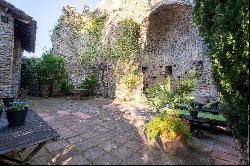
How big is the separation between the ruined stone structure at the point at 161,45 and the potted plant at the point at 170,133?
6.52 metres

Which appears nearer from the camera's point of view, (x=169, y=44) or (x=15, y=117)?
(x=15, y=117)

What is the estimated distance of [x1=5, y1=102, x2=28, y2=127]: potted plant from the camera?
185 inches

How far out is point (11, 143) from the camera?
3.73 m

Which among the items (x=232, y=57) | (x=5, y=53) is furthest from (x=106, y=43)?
(x=232, y=57)

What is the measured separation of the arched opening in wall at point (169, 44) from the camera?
11484 millimetres

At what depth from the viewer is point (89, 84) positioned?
13016mm

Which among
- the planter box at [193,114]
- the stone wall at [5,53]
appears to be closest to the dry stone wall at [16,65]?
the stone wall at [5,53]

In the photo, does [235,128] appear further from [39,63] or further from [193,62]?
[39,63]

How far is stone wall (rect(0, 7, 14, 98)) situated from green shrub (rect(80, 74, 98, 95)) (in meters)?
4.66

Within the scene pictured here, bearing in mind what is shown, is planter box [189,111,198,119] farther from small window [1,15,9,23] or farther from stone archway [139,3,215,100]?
small window [1,15,9,23]

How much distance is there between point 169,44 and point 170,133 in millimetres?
8825

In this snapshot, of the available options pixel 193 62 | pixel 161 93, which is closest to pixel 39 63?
pixel 193 62

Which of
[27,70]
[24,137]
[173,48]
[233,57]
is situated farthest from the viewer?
[27,70]

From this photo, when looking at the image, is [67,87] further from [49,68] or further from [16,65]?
[16,65]
